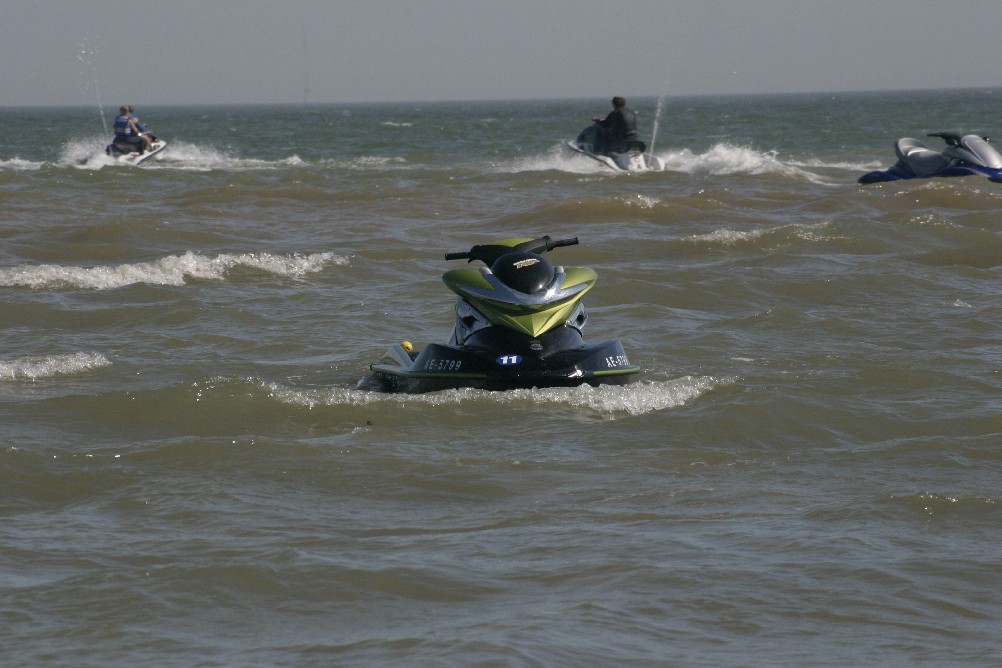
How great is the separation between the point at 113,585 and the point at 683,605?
179 centimetres

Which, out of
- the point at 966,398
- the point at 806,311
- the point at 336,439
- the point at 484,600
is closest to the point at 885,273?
the point at 806,311

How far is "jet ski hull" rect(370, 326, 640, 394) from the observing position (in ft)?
23.4

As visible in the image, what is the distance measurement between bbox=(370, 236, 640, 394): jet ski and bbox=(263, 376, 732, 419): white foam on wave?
0.06 metres

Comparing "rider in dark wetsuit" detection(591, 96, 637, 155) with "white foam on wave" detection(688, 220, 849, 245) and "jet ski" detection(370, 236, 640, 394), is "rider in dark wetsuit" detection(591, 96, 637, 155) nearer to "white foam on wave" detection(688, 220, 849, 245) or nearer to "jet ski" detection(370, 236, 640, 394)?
"white foam on wave" detection(688, 220, 849, 245)

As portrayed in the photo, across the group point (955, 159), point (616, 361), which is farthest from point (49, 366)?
point (955, 159)

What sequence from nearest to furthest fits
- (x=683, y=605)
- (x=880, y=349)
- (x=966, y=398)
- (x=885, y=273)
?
(x=683, y=605) → (x=966, y=398) → (x=880, y=349) → (x=885, y=273)

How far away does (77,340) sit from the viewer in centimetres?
991

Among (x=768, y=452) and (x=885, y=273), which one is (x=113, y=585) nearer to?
(x=768, y=452)

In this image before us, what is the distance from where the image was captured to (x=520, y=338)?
713cm

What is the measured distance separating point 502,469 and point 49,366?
3.62 meters

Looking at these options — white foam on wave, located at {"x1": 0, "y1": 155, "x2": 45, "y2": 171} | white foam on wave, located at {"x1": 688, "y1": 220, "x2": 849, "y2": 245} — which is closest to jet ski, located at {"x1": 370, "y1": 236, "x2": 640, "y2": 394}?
white foam on wave, located at {"x1": 688, "y1": 220, "x2": 849, "y2": 245}

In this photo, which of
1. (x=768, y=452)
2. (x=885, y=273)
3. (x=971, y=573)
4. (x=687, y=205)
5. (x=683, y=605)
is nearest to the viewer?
(x=683, y=605)

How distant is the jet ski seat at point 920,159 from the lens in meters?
20.2

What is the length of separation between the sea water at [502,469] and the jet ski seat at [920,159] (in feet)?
17.9
